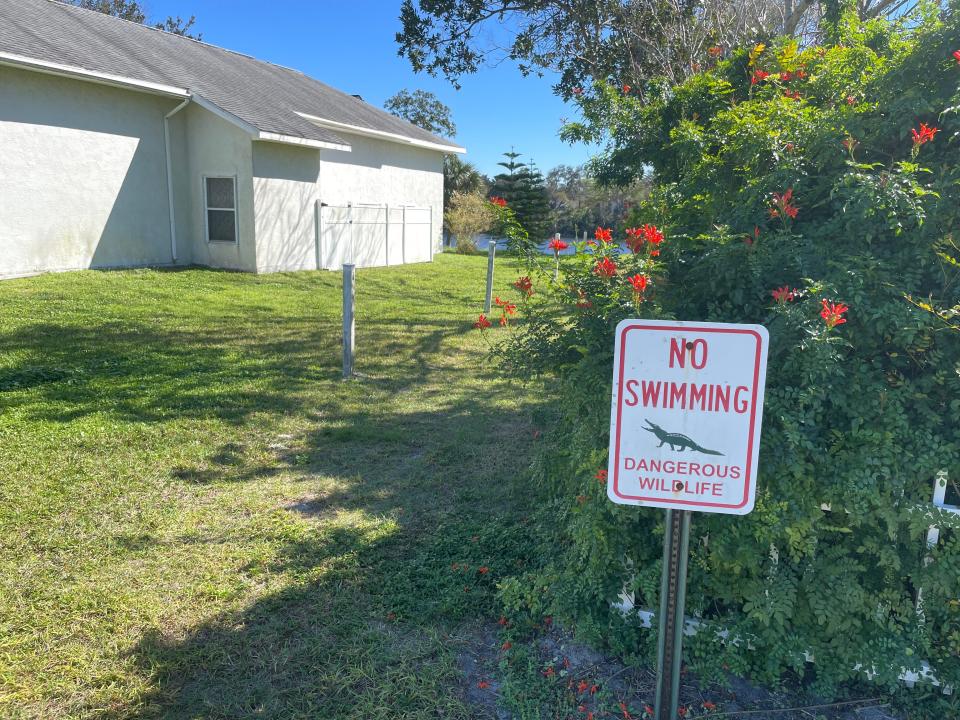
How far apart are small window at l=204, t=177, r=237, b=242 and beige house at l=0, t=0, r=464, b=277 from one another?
0.02 metres

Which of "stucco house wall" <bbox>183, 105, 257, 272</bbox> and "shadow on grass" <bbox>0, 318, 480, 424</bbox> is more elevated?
"stucco house wall" <bbox>183, 105, 257, 272</bbox>

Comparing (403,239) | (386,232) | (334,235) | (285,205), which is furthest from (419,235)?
(285,205)

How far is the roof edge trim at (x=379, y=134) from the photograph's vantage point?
18294mm

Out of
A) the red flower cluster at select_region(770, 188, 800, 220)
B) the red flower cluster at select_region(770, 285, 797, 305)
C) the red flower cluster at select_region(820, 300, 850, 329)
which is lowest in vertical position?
the red flower cluster at select_region(820, 300, 850, 329)

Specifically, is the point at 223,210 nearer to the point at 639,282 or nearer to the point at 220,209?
the point at 220,209

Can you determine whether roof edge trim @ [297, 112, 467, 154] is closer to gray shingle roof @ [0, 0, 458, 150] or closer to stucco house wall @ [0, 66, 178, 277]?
gray shingle roof @ [0, 0, 458, 150]

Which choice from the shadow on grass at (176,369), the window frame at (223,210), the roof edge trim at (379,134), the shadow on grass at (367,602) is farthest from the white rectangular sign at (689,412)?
the roof edge trim at (379,134)

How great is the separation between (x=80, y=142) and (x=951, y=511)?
14.3 m

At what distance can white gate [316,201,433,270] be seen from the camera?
17.0 m

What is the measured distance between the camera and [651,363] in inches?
81.4

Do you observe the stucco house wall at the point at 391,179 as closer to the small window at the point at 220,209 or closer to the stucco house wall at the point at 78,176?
the small window at the point at 220,209

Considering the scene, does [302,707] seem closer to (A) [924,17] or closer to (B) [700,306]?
(B) [700,306]

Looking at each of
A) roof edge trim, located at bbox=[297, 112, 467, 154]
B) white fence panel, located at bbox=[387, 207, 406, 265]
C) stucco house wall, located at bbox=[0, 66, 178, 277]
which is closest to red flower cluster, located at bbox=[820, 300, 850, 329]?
stucco house wall, located at bbox=[0, 66, 178, 277]

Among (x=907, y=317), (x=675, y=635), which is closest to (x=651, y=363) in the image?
(x=675, y=635)
